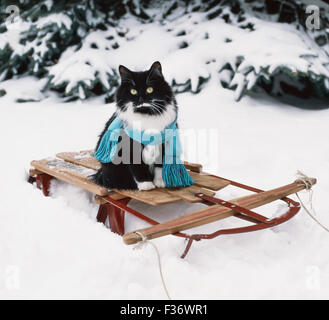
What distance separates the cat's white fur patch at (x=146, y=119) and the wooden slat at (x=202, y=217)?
0.56m

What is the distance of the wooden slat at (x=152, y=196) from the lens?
6.31 feet

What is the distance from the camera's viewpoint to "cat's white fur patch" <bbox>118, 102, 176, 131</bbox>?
6.47 feet

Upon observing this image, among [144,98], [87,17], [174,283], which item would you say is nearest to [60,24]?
[87,17]

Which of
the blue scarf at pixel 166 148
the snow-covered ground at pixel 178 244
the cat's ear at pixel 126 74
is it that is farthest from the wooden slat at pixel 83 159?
the cat's ear at pixel 126 74

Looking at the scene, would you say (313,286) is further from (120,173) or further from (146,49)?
(146,49)

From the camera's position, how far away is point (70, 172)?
2.48m

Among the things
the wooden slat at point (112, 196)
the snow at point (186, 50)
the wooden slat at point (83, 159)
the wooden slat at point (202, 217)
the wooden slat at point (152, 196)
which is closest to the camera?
the wooden slat at point (202, 217)

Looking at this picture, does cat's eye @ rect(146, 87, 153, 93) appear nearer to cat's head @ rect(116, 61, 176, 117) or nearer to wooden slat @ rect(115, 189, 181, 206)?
cat's head @ rect(116, 61, 176, 117)

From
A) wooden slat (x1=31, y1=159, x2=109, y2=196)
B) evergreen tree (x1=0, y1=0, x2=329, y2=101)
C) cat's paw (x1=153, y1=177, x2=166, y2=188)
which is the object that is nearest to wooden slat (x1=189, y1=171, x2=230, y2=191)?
cat's paw (x1=153, y1=177, x2=166, y2=188)

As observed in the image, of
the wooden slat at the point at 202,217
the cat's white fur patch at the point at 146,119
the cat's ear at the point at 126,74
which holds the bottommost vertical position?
the wooden slat at the point at 202,217

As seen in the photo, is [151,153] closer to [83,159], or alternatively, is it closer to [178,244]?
[178,244]

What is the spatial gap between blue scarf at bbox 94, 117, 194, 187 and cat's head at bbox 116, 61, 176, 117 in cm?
11

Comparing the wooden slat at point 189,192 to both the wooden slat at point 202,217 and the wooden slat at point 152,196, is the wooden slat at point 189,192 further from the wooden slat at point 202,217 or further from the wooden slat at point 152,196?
the wooden slat at point 202,217

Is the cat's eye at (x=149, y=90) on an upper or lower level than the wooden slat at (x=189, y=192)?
upper
